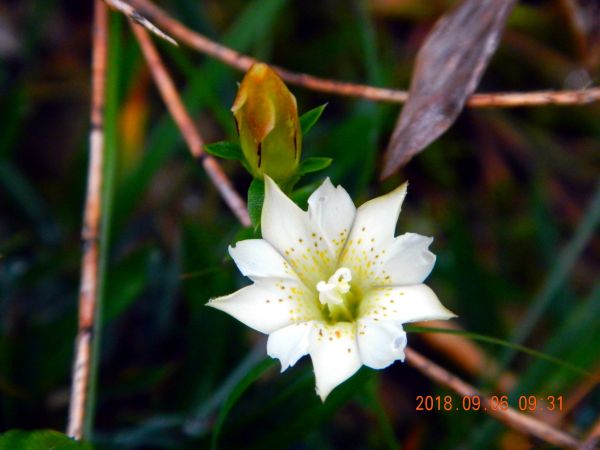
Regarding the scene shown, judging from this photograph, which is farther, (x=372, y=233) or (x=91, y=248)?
(x=91, y=248)

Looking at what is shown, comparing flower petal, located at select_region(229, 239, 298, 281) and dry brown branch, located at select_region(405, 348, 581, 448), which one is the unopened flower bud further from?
dry brown branch, located at select_region(405, 348, 581, 448)

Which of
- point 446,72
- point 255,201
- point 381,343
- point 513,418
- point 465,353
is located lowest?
point 513,418

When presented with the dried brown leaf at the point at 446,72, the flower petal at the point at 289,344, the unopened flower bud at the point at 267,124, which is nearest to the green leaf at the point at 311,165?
the unopened flower bud at the point at 267,124

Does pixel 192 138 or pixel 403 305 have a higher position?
pixel 192 138

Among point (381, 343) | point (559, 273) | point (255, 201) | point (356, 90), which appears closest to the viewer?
point (381, 343)
